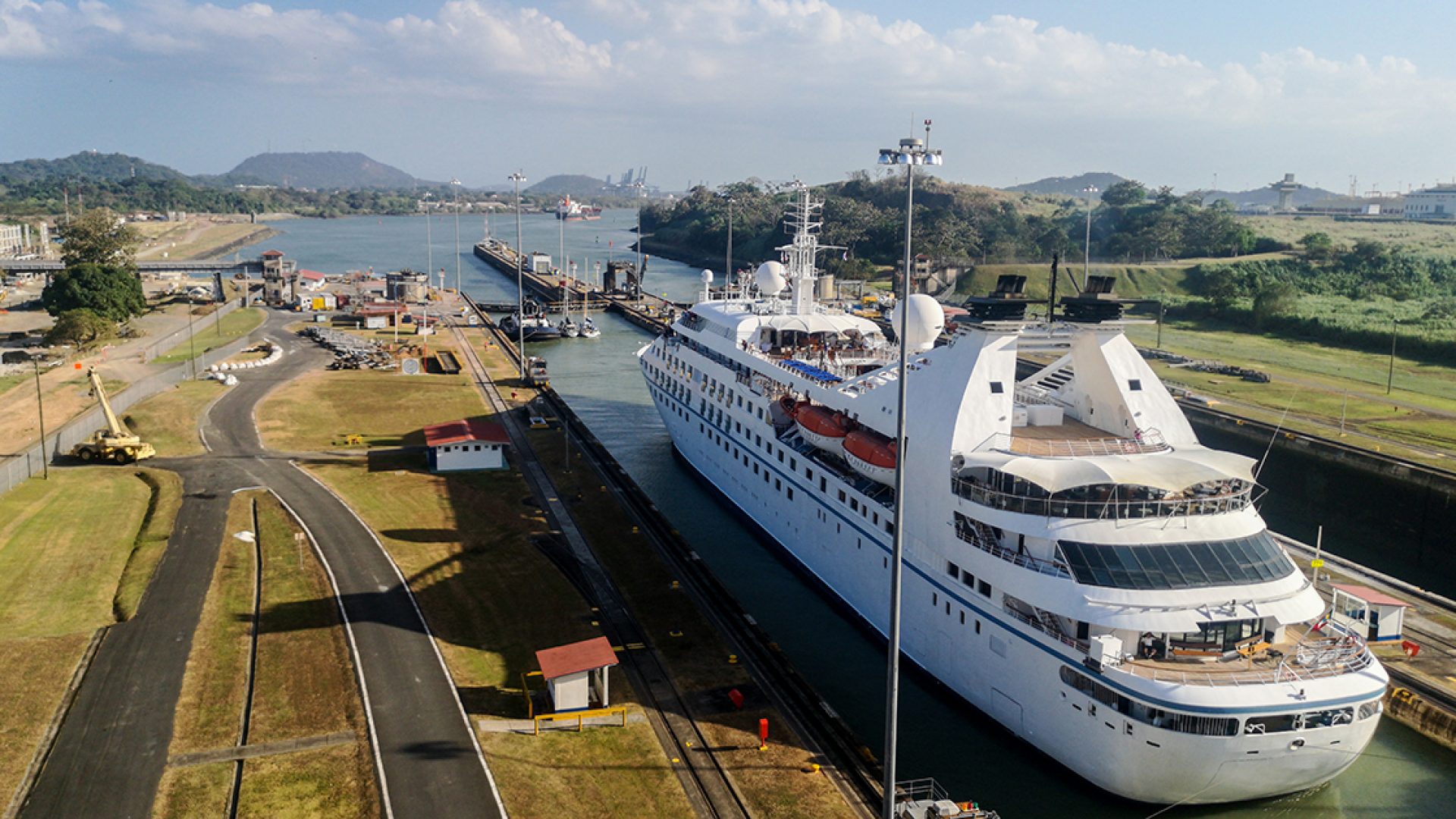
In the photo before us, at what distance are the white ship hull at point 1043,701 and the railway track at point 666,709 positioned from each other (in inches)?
273

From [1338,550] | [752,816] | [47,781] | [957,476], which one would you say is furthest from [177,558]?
[1338,550]

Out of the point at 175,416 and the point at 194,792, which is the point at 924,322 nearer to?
Answer: the point at 194,792

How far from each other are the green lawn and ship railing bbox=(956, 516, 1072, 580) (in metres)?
60.9

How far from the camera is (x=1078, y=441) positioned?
26453 millimetres

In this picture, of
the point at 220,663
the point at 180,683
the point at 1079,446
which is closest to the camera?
the point at 180,683

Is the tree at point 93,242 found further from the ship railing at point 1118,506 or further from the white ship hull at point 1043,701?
the ship railing at point 1118,506

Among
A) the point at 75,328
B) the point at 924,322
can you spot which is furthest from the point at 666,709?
the point at 75,328

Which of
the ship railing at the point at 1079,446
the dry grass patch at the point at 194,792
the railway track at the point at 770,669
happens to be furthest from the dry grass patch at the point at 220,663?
the ship railing at the point at 1079,446

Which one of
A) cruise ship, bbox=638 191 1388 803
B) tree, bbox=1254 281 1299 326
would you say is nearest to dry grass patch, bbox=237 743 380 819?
cruise ship, bbox=638 191 1388 803

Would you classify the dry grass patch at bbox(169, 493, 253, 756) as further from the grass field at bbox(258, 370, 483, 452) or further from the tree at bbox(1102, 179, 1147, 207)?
the tree at bbox(1102, 179, 1147, 207)

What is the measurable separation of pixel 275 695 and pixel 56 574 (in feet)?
41.5

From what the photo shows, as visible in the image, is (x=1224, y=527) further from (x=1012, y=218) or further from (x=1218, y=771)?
(x=1012, y=218)

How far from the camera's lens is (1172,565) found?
21781mm

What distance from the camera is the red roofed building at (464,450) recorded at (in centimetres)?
4291
